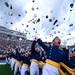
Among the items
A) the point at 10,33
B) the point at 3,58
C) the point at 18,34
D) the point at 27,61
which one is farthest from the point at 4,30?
the point at 27,61

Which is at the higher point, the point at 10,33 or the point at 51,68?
the point at 10,33

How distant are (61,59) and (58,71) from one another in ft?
1.40

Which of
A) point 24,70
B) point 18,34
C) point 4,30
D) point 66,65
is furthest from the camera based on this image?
point 18,34

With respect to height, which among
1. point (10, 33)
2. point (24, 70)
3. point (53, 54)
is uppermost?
point (10, 33)

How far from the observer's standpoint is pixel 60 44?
264 inches

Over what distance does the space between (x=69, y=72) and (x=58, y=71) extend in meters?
0.91

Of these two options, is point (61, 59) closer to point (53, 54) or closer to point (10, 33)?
point (53, 54)

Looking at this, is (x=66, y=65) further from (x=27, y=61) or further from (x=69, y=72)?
(x=27, y=61)

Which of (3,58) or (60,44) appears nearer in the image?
(60,44)

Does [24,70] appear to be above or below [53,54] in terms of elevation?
below

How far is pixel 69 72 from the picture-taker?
7.22m

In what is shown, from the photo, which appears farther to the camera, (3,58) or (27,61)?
(3,58)

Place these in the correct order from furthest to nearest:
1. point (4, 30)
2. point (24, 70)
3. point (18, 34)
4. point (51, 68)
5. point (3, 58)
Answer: point (18, 34), point (4, 30), point (3, 58), point (24, 70), point (51, 68)

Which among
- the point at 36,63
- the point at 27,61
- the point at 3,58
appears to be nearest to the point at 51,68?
the point at 36,63
